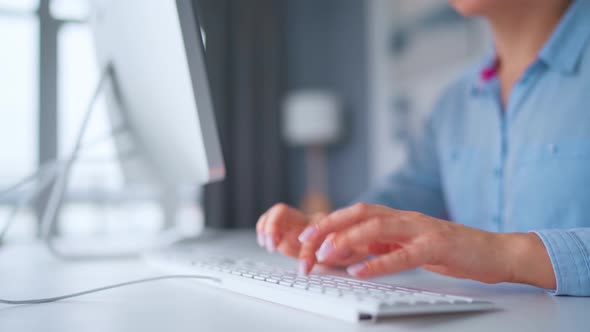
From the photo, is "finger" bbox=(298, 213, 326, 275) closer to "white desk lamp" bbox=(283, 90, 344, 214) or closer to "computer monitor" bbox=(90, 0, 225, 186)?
"computer monitor" bbox=(90, 0, 225, 186)

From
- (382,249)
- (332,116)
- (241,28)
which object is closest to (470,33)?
(332,116)

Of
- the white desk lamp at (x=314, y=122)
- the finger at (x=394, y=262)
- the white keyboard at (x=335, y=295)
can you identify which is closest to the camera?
the white keyboard at (x=335, y=295)

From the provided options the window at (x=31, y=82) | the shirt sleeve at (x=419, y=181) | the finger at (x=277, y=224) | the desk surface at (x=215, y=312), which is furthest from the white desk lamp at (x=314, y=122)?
the desk surface at (x=215, y=312)

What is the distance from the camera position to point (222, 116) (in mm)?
3451

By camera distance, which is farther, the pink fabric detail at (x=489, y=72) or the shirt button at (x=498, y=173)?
the pink fabric detail at (x=489, y=72)

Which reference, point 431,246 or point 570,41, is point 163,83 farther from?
point 570,41

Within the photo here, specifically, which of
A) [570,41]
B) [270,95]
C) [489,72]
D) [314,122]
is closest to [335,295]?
[570,41]

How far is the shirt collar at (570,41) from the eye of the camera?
965 mm

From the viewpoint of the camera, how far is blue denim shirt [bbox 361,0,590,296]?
930 millimetres

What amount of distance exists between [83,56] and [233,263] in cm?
278

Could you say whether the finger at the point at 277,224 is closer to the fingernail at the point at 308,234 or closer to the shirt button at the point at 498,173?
the fingernail at the point at 308,234

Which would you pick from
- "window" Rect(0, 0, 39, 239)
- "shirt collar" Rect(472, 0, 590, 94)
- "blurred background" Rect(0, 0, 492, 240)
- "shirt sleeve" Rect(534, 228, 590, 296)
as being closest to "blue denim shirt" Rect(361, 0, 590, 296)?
"shirt collar" Rect(472, 0, 590, 94)

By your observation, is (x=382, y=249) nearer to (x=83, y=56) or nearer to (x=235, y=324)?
(x=235, y=324)

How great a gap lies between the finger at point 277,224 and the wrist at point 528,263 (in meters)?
0.33
